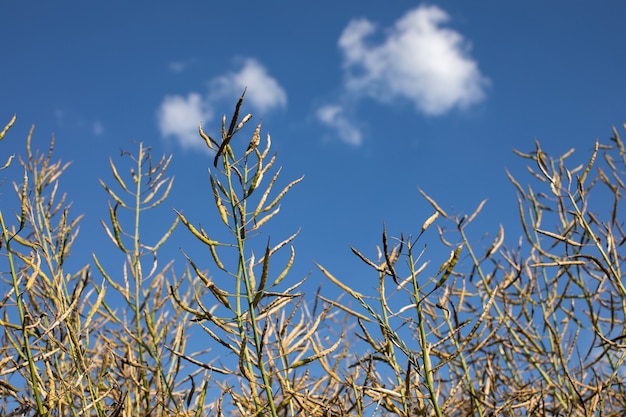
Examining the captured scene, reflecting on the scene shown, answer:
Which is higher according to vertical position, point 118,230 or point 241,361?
point 118,230

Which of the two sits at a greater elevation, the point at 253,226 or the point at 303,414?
the point at 253,226

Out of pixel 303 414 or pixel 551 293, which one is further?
pixel 551 293

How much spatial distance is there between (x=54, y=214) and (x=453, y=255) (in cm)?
183

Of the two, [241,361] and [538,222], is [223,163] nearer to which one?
[241,361]

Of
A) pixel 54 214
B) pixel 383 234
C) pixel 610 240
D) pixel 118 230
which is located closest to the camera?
pixel 383 234

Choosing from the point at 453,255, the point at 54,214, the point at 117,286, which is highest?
the point at 54,214

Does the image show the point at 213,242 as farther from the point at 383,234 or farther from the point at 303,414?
the point at 303,414

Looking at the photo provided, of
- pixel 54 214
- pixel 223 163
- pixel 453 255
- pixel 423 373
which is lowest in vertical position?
pixel 423 373

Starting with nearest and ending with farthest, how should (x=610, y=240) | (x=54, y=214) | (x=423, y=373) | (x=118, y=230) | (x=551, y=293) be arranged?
(x=423, y=373) → (x=610, y=240) → (x=118, y=230) → (x=54, y=214) → (x=551, y=293)

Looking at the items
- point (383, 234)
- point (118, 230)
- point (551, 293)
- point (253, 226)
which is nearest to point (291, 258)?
point (253, 226)

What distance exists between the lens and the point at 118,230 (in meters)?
2.23

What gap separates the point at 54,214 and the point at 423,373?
1.81 meters

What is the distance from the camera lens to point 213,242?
145 cm

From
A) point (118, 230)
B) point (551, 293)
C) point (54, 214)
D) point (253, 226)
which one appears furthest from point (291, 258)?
point (551, 293)
